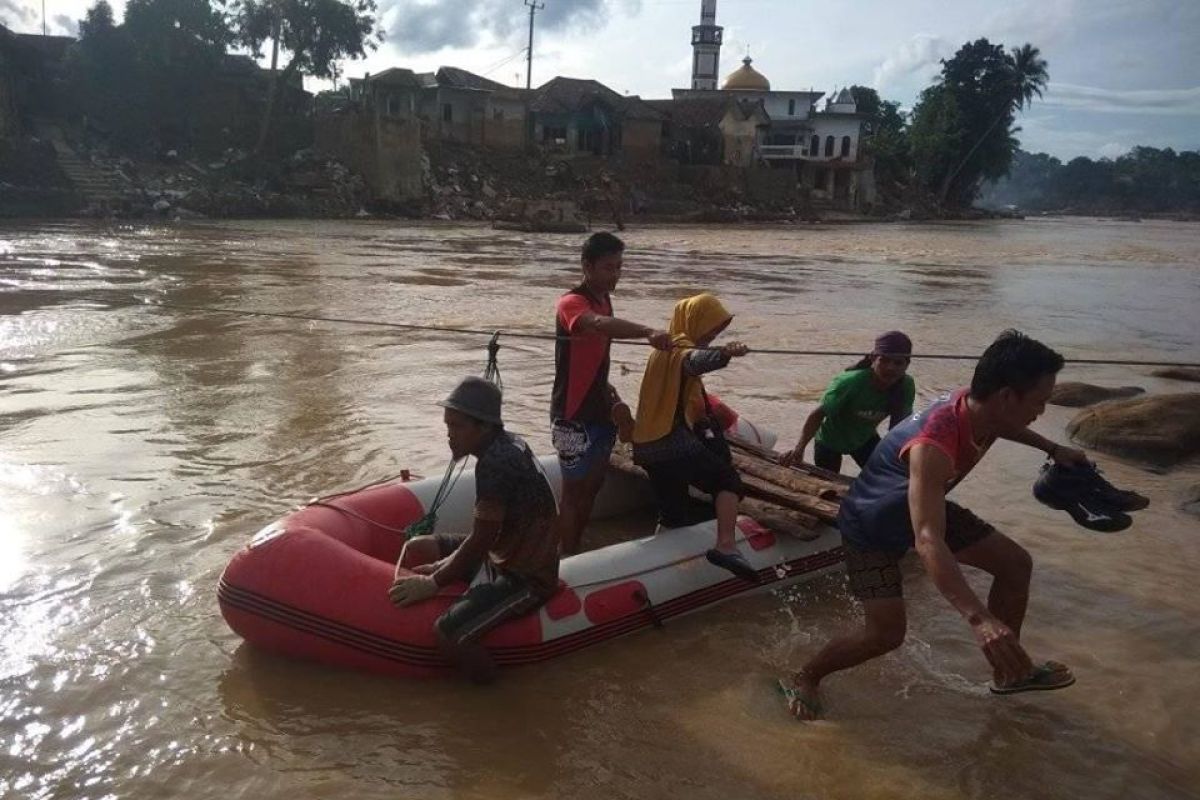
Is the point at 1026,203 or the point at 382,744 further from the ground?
the point at 1026,203

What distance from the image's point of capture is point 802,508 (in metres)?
5.28

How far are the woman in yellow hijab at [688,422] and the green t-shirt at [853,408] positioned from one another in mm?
1193

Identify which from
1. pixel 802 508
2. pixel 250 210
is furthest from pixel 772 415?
pixel 250 210

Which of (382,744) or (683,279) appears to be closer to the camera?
(382,744)

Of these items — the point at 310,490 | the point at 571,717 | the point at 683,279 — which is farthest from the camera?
the point at 683,279

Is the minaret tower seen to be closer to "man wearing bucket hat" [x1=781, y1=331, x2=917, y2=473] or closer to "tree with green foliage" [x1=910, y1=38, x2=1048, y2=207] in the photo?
"tree with green foliage" [x1=910, y1=38, x2=1048, y2=207]

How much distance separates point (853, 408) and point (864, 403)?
0.09 meters

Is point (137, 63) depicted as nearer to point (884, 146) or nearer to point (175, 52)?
point (175, 52)

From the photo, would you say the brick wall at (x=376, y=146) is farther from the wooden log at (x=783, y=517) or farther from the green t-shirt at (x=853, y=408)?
the wooden log at (x=783, y=517)

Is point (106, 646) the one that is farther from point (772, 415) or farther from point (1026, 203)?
point (1026, 203)

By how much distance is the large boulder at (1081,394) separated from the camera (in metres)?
10.1

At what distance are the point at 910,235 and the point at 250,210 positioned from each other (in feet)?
98.8

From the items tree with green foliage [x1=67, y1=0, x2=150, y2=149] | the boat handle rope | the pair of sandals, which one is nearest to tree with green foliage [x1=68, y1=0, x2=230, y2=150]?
tree with green foliage [x1=67, y1=0, x2=150, y2=149]

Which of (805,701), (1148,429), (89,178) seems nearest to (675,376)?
(805,701)
